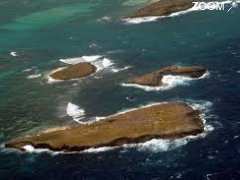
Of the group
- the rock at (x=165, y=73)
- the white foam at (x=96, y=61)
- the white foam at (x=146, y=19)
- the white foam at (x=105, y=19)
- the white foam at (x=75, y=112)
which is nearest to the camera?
the white foam at (x=75, y=112)

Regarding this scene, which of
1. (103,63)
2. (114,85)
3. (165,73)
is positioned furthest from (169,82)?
(103,63)

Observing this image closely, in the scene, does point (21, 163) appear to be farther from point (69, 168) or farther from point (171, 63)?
point (171, 63)

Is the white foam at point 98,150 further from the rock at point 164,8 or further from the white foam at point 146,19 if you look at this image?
the rock at point 164,8

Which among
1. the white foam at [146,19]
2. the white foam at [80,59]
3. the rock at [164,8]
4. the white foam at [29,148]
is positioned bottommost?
the white foam at [80,59]

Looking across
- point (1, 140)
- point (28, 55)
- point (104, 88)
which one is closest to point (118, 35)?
point (28, 55)

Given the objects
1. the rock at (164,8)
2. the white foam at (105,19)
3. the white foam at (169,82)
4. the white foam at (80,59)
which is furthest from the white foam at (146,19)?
the white foam at (169,82)

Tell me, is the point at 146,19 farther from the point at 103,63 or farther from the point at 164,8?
the point at 103,63

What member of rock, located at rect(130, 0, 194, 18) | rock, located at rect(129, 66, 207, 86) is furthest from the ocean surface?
rock, located at rect(130, 0, 194, 18)
